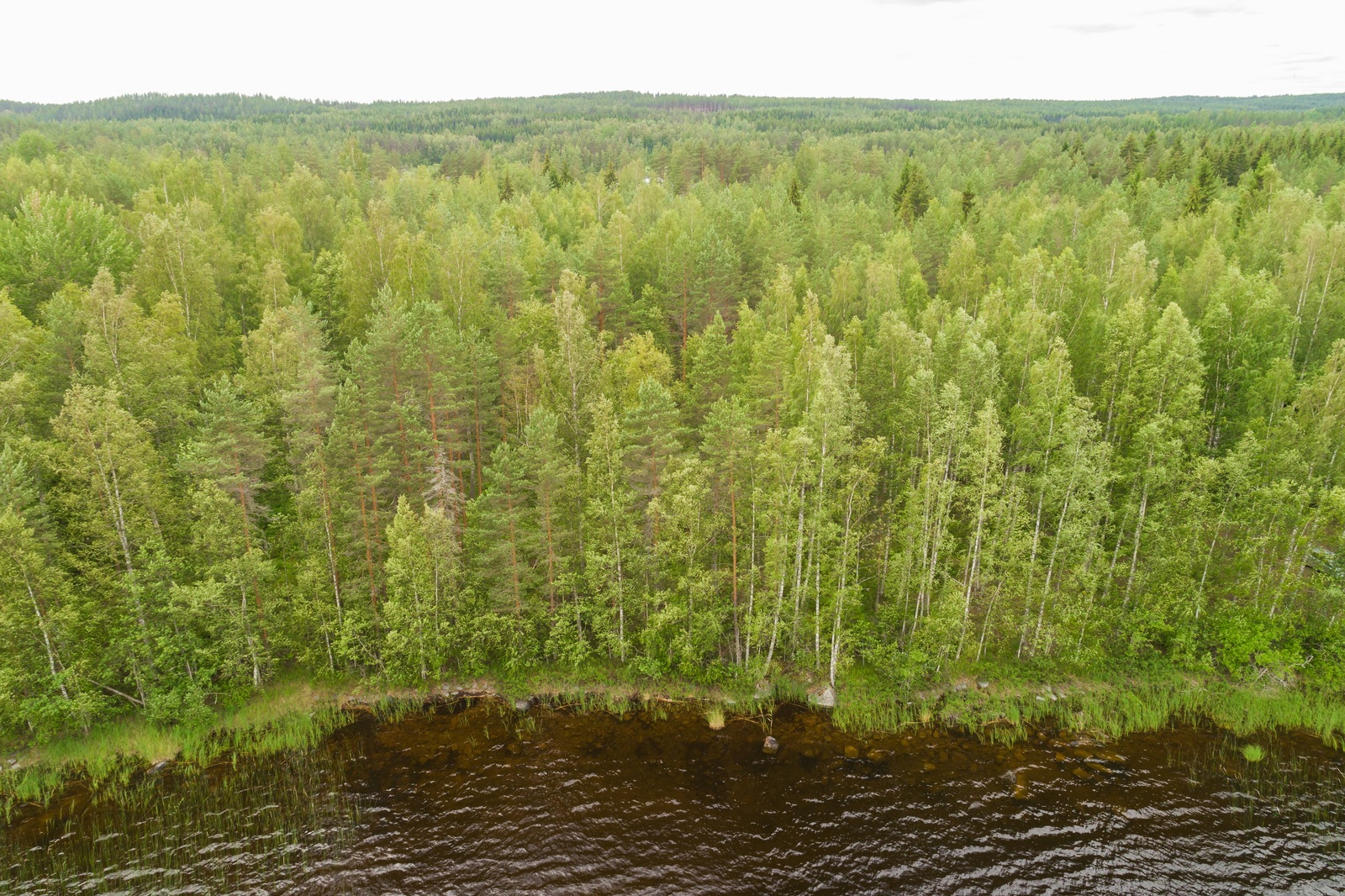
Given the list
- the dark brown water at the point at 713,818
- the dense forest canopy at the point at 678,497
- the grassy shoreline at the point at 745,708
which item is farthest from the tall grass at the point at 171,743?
the dark brown water at the point at 713,818

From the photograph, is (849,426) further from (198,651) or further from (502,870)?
(198,651)

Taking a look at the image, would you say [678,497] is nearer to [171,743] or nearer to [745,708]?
[745,708]

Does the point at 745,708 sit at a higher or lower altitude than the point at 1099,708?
lower

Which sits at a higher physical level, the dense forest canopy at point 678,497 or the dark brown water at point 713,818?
the dense forest canopy at point 678,497

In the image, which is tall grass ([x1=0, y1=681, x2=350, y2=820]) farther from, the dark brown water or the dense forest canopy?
the dark brown water

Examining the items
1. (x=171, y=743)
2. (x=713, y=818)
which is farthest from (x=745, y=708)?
(x=171, y=743)

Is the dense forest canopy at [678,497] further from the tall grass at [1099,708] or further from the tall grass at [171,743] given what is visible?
the tall grass at [1099,708]
